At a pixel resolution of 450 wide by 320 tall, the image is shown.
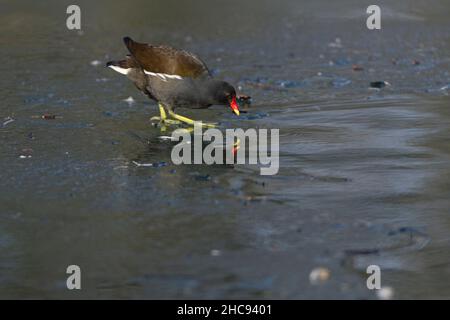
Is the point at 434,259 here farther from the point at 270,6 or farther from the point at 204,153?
the point at 270,6

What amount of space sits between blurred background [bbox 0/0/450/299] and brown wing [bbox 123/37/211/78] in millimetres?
509

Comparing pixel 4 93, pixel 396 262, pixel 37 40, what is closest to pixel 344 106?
pixel 4 93

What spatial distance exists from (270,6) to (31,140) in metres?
6.93

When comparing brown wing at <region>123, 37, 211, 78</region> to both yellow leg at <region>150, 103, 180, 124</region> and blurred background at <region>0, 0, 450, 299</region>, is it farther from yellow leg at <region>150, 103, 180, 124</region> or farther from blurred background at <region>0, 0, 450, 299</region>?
blurred background at <region>0, 0, 450, 299</region>

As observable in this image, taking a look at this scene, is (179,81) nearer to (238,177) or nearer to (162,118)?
(162,118)

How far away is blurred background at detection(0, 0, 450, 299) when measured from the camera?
4.40m

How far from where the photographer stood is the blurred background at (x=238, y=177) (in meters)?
4.40

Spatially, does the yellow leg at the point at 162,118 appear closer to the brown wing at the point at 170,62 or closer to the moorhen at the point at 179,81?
the moorhen at the point at 179,81

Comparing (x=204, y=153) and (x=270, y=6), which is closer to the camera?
(x=204, y=153)

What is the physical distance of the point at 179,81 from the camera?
7594mm

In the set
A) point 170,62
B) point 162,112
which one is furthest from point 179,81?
point 162,112

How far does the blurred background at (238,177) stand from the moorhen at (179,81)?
291mm

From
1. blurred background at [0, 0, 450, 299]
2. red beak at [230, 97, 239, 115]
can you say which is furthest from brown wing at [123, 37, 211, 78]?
blurred background at [0, 0, 450, 299]
